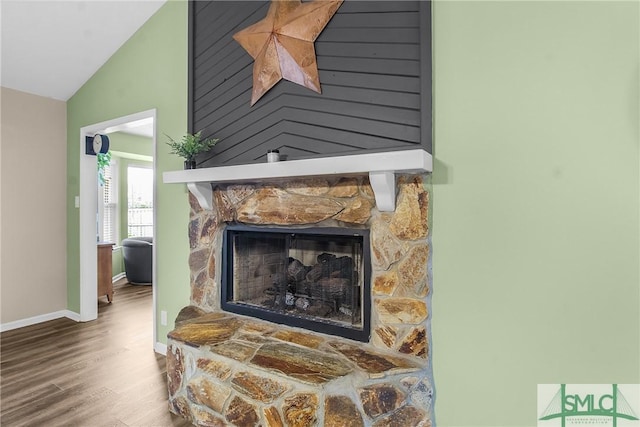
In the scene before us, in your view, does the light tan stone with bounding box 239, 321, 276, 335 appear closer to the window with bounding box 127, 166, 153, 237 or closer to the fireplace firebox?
the fireplace firebox

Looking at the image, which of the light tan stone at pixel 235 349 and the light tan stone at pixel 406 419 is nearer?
the light tan stone at pixel 406 419

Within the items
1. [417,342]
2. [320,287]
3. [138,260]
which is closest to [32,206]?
[138,260]

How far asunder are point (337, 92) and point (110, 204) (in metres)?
5.33

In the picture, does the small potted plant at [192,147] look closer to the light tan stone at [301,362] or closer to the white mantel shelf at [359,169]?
the white mantel shelf at [359,169]

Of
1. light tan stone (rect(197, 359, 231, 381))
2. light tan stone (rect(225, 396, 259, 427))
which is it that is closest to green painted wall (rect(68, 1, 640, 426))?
light tan stone (rect(225, 396, 259, 427))

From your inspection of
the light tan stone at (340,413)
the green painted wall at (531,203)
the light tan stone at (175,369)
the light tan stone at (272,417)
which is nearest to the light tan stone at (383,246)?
the green painted wall at (531,203)

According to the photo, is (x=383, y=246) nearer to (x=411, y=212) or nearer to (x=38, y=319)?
(x=411, y=212)

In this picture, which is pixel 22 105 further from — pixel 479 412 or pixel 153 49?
pixel 479 412

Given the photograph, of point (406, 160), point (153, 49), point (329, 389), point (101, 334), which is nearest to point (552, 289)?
point (406, 160)

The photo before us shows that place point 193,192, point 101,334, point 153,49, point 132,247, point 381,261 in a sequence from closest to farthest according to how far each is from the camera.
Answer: point 381,261
point 193,192
point 153,49
point 101,334
point 132,247

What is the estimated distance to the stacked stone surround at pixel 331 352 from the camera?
1.71 metres

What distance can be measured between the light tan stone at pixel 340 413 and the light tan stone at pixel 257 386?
Result: 234 millimetres

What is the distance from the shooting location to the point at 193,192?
259 centimetres

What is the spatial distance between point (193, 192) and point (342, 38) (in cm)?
146
